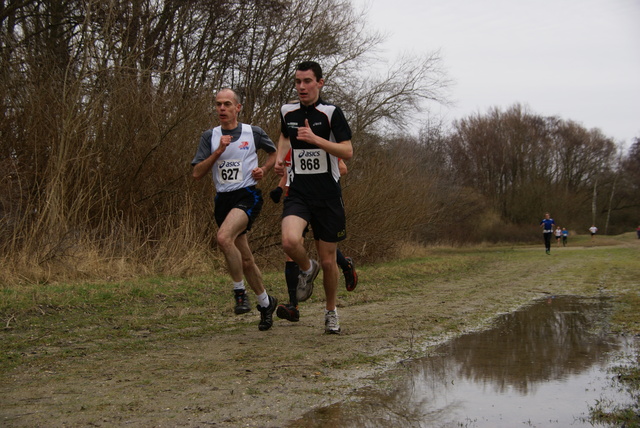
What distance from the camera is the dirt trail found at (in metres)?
3.38

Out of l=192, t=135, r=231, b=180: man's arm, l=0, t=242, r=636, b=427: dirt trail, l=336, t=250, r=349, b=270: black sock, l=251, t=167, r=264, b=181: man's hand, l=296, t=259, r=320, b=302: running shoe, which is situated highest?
l=192, t=135, r=231, b=180: man's arm

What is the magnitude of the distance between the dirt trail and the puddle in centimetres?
23

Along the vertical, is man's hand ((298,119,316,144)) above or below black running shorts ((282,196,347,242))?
above

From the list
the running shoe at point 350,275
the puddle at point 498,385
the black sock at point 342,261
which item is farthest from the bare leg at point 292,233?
the puddle at point 498,385

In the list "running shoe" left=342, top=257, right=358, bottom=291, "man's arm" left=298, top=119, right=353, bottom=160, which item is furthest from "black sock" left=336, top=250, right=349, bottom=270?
"man's arm" left=298, top=119, right=353, bottom=160

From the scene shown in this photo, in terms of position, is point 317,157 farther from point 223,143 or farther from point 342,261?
point 342,261

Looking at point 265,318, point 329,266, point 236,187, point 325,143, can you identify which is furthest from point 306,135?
point 265,318

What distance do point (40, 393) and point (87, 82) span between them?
9.32 metres

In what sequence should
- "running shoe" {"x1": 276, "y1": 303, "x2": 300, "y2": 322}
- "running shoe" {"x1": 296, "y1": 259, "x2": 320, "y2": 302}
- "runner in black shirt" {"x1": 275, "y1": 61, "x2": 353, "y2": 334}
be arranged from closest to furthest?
"runner in black shirt" {"x1": 275, "y1": 61, "x2": 353, "y2": 334}, "running shoe" {"x1": 276, "y1": 303, "x2": 300, "y2": 322}, "running shoe" {"x1": 296, "y1": 259, "x2": 320, "y2": 302}

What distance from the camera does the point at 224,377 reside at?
167 inches

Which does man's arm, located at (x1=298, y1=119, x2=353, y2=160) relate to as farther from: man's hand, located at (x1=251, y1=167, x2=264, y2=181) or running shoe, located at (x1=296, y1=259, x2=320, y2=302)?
running shoe, located at (x1=296, y1=259, x2=320, y2=302)

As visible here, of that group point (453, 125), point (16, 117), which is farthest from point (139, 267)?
point (453, 125)

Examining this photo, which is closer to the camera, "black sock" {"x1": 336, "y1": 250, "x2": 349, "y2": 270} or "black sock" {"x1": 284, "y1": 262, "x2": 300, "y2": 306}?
"black sock" {"x1": 284, "y1": 262, "x2": 300, "y2": 306}

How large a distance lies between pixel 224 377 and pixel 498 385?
65.5 inches
